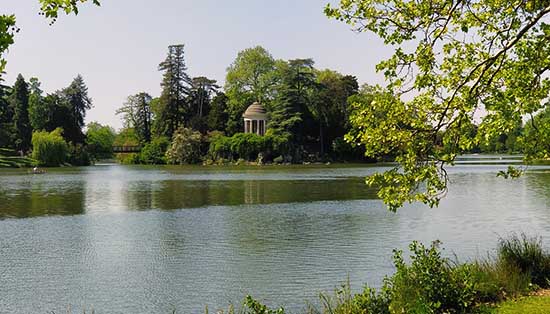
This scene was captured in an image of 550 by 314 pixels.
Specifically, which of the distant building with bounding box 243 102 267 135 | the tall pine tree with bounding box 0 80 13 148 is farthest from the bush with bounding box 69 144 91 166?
the distant building with bounding box 243 102 267 135

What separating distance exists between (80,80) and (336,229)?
280 feet

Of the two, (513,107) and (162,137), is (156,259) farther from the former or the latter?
(162,137)

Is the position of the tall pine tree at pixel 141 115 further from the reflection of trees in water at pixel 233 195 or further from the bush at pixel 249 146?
the reflection of trees in water at pixel 233 195

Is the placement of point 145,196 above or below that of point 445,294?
below

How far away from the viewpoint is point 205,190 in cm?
3412

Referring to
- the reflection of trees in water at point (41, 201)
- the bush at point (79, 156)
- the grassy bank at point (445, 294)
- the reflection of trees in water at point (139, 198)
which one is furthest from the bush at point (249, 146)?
the grassy bank at point (445, 294)

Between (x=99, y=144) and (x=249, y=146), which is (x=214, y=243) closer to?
(x=249, y=146)

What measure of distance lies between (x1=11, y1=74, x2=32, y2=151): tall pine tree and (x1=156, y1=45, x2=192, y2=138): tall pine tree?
18881mm

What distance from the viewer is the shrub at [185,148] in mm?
80938

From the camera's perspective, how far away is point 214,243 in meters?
15.9

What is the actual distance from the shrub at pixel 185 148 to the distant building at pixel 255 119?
7.24m

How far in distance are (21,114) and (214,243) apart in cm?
7548

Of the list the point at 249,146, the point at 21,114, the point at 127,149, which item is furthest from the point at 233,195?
the point at 127,149

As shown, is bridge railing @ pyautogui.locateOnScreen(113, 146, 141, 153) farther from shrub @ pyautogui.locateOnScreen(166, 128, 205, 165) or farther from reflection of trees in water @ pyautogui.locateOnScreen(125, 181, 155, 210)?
reflection of trees in water @ pyautogui.locateOnScreen(125, 181, 155, 210)
